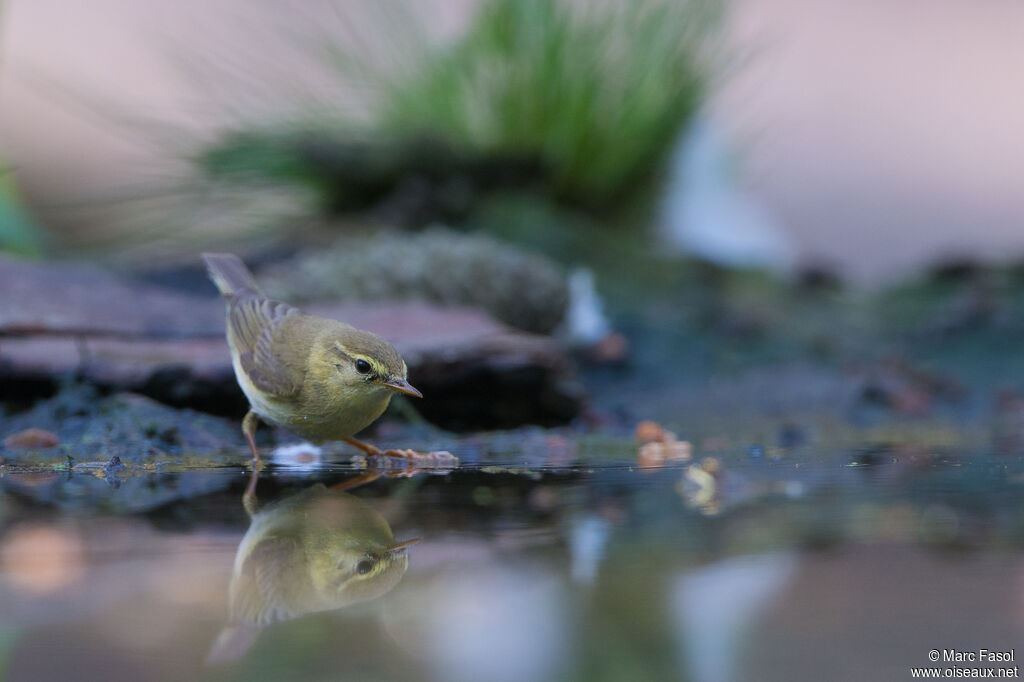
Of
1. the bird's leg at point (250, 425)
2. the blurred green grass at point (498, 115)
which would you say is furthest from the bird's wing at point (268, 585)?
the blurred green grass at point (498, 115)

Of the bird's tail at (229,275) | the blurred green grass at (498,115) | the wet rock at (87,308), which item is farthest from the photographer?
the blurred green grass at (498,115)

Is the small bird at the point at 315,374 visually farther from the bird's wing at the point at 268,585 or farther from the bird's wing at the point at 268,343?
the bird's wing at the point at 268,585

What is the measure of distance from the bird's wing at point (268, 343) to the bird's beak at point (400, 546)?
3.68 ft

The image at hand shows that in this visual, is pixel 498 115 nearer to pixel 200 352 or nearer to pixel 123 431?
pixel 200 352

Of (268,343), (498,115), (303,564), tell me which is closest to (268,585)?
(303,564)

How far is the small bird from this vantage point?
259 centimetres

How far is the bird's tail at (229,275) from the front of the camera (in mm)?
3412

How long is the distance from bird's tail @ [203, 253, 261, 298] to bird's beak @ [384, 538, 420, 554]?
1.89m

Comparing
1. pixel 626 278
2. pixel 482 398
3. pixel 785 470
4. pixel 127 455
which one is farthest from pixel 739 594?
pixel 626 278

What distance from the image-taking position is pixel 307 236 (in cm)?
727

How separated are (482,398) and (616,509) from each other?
2037mm

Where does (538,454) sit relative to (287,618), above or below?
above

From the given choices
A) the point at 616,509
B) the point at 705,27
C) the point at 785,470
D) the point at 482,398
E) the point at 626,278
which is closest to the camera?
the point at 616,509

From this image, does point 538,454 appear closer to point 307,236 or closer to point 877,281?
point 307,236
